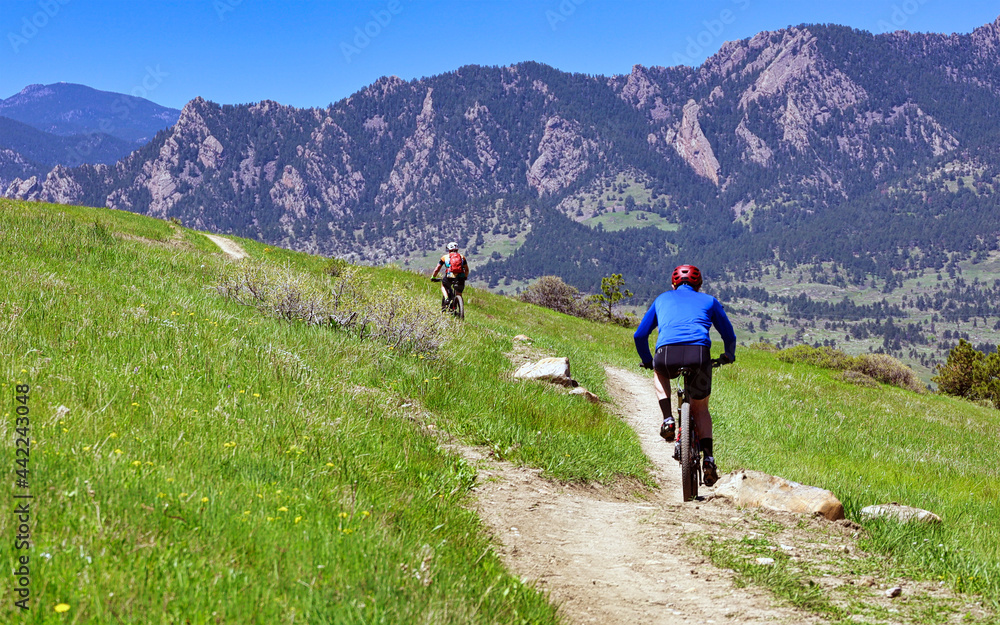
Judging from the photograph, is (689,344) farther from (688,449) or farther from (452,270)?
(452,270)

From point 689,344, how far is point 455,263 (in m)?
12.3

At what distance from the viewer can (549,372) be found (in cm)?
1310

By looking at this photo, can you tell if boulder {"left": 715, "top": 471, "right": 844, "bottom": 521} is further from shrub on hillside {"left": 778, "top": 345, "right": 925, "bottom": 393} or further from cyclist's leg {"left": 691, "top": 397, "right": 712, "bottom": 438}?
shrub on hillside {"left": 778, "top": 345, "right": 925, "bottom": 393}

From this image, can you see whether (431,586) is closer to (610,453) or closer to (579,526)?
(579,526)

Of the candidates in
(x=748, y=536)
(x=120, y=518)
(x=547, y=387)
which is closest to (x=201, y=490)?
(x=120, y=518)

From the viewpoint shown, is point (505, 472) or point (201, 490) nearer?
point (201, 490)

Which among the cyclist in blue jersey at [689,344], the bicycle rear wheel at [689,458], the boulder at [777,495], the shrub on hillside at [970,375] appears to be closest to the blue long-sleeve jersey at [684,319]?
the cyclist in blue jersey at [689,344]

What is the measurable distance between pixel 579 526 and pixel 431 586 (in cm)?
259

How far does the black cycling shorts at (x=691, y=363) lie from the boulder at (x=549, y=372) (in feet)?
16.9

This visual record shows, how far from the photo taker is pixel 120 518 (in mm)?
3311

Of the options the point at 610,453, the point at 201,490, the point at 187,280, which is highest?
the point at 187,280

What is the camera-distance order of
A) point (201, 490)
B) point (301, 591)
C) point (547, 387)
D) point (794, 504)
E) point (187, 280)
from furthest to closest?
point (187, 280)
point (547, 387)
point (794, 504)
point (201, 490)
point (301, 591)

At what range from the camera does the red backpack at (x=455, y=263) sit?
62.8ft

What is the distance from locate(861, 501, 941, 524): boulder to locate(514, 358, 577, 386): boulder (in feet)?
22.8
